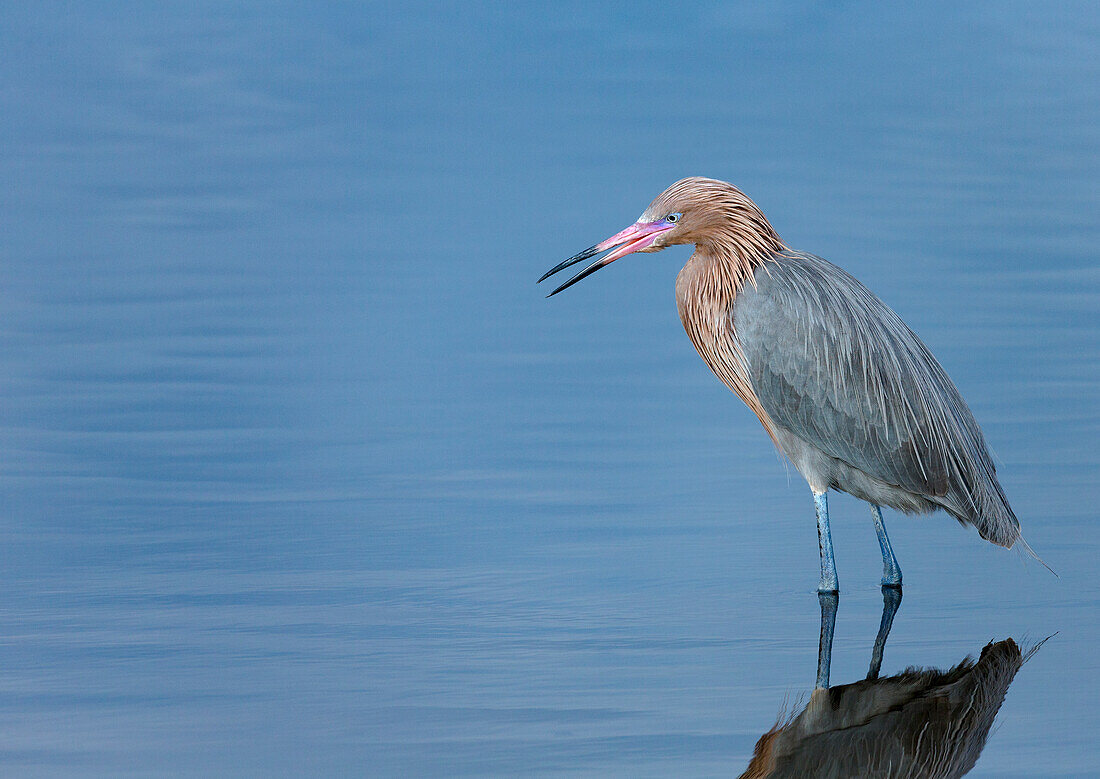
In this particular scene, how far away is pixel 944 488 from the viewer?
7383 mm

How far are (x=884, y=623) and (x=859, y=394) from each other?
126 cm

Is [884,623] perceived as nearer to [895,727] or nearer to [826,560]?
[826,560]

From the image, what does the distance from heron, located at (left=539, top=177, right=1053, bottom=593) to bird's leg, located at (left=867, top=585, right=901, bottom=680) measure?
0.32 feet

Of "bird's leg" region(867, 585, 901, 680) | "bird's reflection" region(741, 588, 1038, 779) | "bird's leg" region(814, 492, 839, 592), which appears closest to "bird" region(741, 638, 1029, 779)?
"bird's reflection" region(741, 588, 1038, 779)

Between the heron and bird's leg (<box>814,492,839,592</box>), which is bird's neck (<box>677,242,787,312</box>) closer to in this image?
the heron

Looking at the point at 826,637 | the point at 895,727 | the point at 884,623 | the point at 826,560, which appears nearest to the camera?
the point at 895,727

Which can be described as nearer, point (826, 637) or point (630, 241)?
point (826, 637)

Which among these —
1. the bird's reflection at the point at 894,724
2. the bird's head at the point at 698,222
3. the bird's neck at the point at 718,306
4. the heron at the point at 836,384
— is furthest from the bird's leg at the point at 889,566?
the bird's head at the point at 698,222

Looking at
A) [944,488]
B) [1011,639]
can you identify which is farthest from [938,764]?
[944,488]

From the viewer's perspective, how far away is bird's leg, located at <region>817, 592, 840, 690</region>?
596cm

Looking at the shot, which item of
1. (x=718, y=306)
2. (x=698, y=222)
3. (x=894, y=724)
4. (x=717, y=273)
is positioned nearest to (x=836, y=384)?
(x=718, y=306)

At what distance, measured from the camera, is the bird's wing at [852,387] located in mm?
7355

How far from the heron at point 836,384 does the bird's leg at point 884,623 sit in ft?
0.32

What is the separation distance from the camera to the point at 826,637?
657 cm
